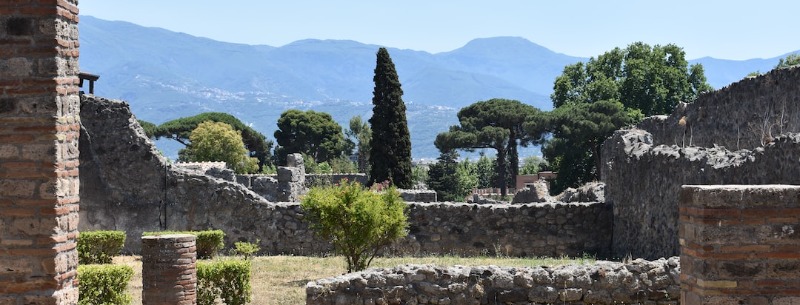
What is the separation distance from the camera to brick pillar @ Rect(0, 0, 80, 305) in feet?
24.2

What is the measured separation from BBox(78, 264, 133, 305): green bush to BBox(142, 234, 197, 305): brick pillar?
1.13 metres

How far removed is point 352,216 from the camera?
57.2ft

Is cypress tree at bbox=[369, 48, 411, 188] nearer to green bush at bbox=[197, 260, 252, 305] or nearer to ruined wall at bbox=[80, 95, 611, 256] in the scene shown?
ruined wall at bbox=[80, 95, 611, 256]

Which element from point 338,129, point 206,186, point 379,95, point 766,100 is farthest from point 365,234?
point 338,129

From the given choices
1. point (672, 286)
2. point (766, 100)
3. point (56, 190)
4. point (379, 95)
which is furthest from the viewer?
point (379, 95)

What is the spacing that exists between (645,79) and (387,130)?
24.5m

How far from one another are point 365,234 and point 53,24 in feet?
34.9

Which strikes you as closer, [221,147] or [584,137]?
[584,137]

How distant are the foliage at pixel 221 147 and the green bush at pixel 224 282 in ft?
196

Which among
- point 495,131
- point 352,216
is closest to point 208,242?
point 352,216

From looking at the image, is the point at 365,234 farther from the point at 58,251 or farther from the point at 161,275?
the point at 58,251

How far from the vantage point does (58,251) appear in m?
7.43

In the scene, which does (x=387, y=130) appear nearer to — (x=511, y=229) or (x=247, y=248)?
(x=511, y=229)

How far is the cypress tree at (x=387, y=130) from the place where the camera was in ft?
147
